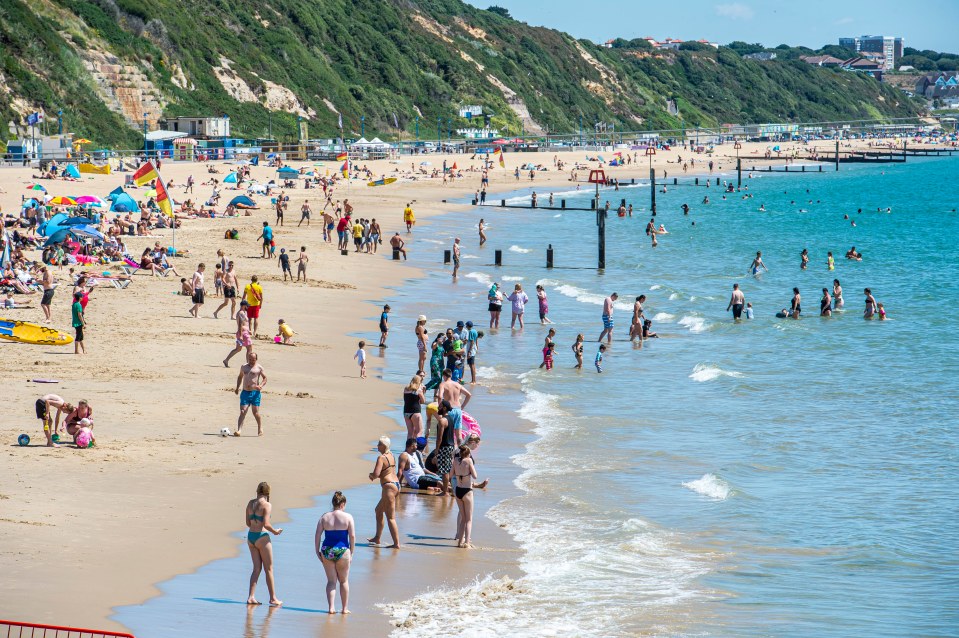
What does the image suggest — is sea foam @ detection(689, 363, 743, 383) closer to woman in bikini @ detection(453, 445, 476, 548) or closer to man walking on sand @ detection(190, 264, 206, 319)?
man walking on sand @ detection(190, 264, 206, 319)

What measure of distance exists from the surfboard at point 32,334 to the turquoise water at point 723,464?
8.53 metres

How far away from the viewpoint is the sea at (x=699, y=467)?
12281mm

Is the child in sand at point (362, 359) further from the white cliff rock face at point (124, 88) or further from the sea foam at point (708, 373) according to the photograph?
the white cliff rock face at point (124, 88)

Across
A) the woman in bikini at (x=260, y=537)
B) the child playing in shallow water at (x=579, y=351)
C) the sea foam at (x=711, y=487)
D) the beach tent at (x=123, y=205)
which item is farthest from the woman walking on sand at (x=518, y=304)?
the beach tent at (x=123, y=205)

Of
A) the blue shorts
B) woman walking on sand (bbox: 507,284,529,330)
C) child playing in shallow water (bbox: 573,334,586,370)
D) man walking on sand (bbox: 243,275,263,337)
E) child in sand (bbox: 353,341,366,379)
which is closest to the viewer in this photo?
the blue shorts

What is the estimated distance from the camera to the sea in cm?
1228

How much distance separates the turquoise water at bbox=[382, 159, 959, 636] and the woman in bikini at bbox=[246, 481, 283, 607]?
157 centimetres

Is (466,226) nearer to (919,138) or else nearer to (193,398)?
(193,398)

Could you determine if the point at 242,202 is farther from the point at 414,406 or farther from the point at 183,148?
the point at 414,406

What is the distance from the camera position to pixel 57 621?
33.1ft

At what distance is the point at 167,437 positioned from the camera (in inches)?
662

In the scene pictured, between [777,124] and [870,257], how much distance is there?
444ft

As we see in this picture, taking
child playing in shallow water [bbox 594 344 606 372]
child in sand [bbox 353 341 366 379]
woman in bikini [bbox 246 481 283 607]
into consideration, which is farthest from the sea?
child in sand [bbox 353 341 366 379]

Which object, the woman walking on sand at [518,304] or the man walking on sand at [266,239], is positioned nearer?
the woman walking on sand at [518,304]
